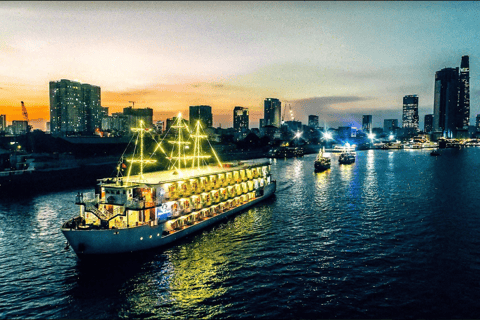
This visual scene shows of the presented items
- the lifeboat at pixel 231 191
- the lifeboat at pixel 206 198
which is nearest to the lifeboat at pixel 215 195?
the lifeboat at pixel 206 198

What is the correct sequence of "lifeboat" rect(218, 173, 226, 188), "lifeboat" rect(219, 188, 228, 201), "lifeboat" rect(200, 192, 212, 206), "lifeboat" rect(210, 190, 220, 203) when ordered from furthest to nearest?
"lifeboat" rect(219, 188, 228, 201) → "lifeboat" rect(218, 173, 226, 188) → "lifeboat" rect(210, 190, 220, 203) → "lifeboat" rect(200, 192, 212, 206)

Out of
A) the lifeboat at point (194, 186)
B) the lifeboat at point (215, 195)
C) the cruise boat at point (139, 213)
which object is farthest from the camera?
the lifeboat at point (215, 195)

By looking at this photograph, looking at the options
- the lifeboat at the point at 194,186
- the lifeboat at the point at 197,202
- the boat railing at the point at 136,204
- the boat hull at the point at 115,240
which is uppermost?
the lifeboat at the point at 194,186

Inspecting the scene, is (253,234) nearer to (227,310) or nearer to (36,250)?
(227,310)

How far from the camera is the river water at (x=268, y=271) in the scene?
70.1 feet

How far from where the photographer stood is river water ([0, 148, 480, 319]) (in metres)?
21.4

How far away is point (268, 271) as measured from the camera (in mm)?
26766

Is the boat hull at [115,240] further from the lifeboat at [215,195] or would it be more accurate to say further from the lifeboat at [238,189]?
the lifeboat at [238,189]

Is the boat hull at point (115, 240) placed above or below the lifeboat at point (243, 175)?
below

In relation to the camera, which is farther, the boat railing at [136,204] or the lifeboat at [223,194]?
the lifeboat at [223,194]

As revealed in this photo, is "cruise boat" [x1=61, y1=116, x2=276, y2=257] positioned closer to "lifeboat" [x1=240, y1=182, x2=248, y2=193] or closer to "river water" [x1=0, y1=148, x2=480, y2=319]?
"river water" [x1=0, y1=148, x2=480, y2=319]

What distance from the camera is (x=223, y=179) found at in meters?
44.2

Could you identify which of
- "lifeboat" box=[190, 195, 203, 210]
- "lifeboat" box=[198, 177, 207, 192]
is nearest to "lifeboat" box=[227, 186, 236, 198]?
"lifeboat" box=[198, 177, 207, 192]

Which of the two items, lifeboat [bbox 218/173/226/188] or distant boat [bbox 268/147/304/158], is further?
distant boat [bbox 268/147/304/158]
